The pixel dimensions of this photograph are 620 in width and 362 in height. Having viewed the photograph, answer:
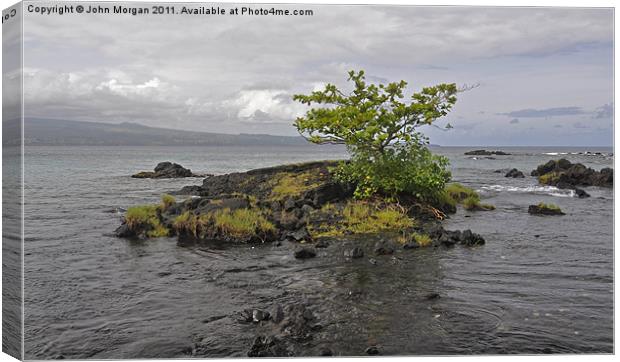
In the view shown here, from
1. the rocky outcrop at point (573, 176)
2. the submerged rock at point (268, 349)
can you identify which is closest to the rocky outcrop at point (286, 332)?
the submerged rock at point (268, 349)

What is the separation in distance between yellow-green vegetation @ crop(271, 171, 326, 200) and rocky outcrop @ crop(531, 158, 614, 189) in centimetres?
1814

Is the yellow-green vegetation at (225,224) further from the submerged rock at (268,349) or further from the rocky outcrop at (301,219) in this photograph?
the submerged rock at (268,349)

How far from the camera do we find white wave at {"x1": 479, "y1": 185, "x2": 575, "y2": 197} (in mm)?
33338

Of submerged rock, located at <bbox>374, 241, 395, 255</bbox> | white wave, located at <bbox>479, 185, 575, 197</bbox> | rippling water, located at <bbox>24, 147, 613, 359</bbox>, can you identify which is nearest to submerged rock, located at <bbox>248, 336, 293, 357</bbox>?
rippling water, located at <bbox>24, 147, 613, 359</bbox>

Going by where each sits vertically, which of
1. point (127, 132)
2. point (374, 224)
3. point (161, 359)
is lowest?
point (161, 359)

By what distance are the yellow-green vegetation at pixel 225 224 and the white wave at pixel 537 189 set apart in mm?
18840

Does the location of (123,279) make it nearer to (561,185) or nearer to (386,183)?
(386,183)

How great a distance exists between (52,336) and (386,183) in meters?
15.9

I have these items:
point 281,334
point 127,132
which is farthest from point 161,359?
point 127,132

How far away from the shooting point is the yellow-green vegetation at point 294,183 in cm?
2566

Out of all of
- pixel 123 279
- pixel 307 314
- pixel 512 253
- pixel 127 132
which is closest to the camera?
pixel 307 314

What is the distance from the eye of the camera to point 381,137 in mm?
23734

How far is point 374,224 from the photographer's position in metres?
21.5

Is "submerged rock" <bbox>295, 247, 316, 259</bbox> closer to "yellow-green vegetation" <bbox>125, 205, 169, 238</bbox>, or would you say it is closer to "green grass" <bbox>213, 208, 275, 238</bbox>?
"green grass" <bbox>213, 208, 275, 238</bbox>
